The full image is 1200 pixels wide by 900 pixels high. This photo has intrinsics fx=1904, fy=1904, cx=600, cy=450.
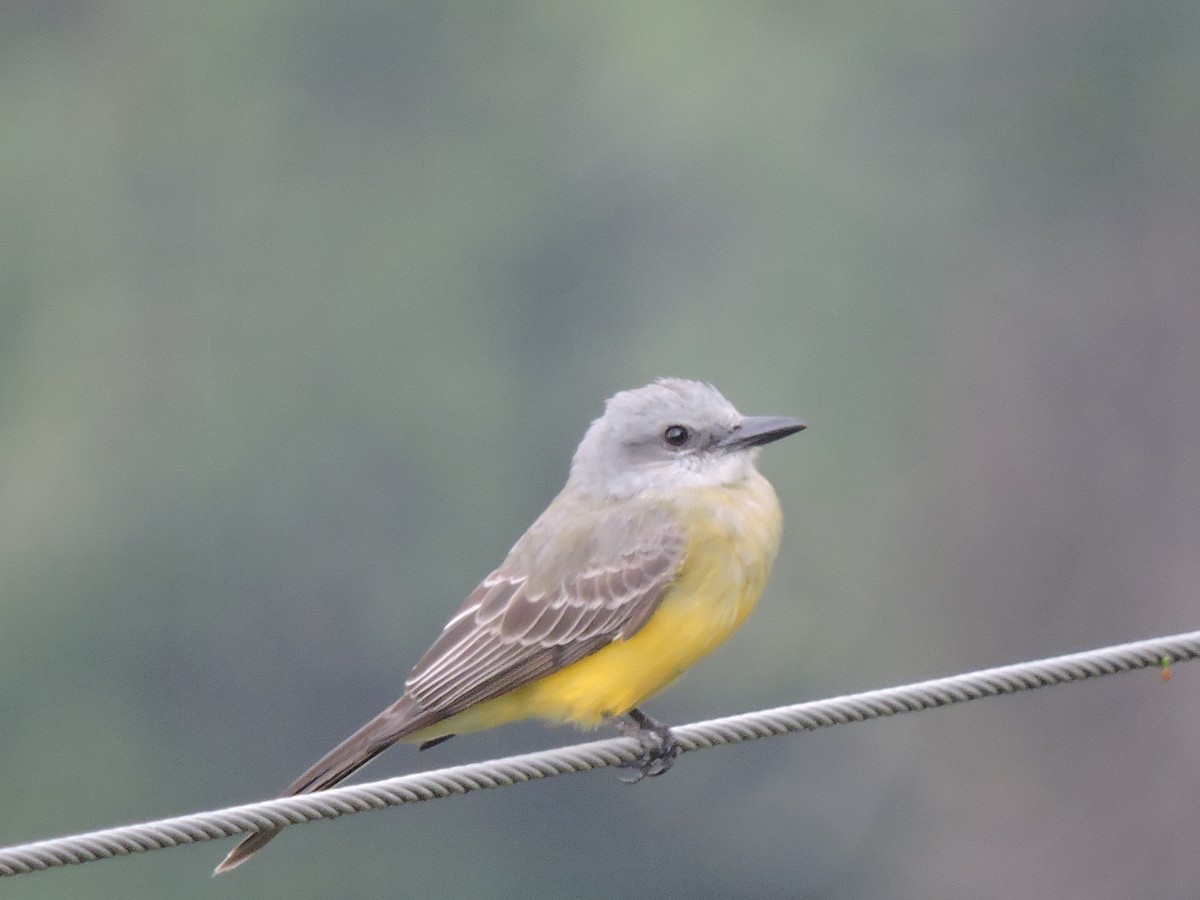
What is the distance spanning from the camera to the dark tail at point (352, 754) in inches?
156

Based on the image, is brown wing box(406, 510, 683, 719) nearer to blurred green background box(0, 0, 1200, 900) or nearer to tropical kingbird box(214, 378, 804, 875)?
tropical kingbird box(214, 378, 804, 875)

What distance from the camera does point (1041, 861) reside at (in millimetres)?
16422

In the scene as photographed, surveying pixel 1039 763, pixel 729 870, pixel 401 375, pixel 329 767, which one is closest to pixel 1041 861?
pixel 1039 763

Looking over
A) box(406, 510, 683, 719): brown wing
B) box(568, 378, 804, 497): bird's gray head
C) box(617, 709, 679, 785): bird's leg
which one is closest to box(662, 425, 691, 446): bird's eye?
box(568, 378, 804, 497): bird's gray head

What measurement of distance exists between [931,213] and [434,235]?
699 cm

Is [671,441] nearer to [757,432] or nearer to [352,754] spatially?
[757,432]

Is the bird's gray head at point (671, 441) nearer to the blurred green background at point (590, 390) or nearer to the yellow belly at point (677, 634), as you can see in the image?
the yellow belly at point (677, 634)

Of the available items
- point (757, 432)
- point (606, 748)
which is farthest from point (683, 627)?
point (606, 748)

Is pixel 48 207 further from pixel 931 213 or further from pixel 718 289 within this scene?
pixel 931 213

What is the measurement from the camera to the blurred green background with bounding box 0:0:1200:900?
18109mm

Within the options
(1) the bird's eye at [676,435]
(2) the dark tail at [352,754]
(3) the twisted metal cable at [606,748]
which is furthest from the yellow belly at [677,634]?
(3) the twisted metal cable at [606,748]

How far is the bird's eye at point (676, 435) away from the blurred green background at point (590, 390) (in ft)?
33.7

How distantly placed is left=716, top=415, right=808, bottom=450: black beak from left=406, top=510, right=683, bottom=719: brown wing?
12.9 inches

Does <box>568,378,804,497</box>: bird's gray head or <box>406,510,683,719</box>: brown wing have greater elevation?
<box>568,378,804,497</box>: bird's gray head
